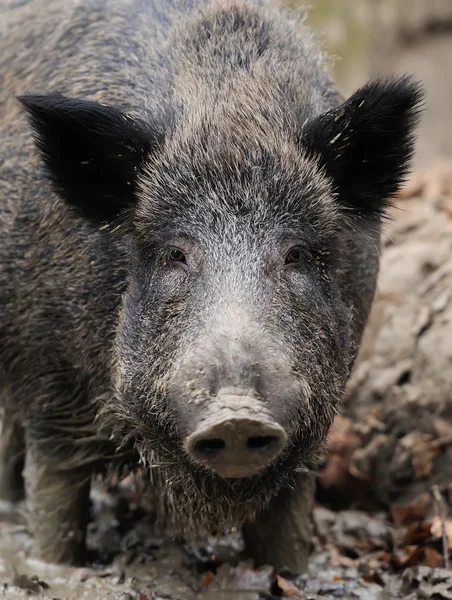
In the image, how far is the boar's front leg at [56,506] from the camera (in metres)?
5.44

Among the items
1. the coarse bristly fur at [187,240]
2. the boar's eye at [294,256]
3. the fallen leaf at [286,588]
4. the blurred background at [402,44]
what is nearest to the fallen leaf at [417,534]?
the fallen leaf at [286,588]

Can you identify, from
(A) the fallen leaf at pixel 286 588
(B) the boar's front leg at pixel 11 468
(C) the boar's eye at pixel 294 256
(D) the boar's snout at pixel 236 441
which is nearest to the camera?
(D) the boar's snout at pixel 236 441

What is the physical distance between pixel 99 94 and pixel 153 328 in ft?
4.71

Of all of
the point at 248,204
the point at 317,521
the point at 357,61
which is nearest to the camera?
the point at 248,204

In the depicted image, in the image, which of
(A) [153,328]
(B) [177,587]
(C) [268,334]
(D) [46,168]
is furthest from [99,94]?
(B) [177,587]

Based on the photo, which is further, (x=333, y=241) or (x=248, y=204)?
(x=333, y=241)

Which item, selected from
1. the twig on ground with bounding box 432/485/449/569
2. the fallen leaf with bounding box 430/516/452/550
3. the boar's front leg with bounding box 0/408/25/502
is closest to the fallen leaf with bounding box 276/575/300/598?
the twig on ground with bounding box 432/485/449/569

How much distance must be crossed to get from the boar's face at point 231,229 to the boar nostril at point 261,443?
20cm

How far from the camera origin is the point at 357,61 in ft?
42.0

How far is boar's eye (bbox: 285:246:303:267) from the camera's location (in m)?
4.39

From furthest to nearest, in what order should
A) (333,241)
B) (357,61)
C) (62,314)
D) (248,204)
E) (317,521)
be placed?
1. (357,61)
2. (317,521)
3. (62,314)
4. (333,241)
5. (248,204)

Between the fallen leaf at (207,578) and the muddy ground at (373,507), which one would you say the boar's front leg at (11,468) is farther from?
the fallen leaf at (207,578)

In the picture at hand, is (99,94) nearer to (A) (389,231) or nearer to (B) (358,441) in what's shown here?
(B) (358,441)

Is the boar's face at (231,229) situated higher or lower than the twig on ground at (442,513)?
higher
